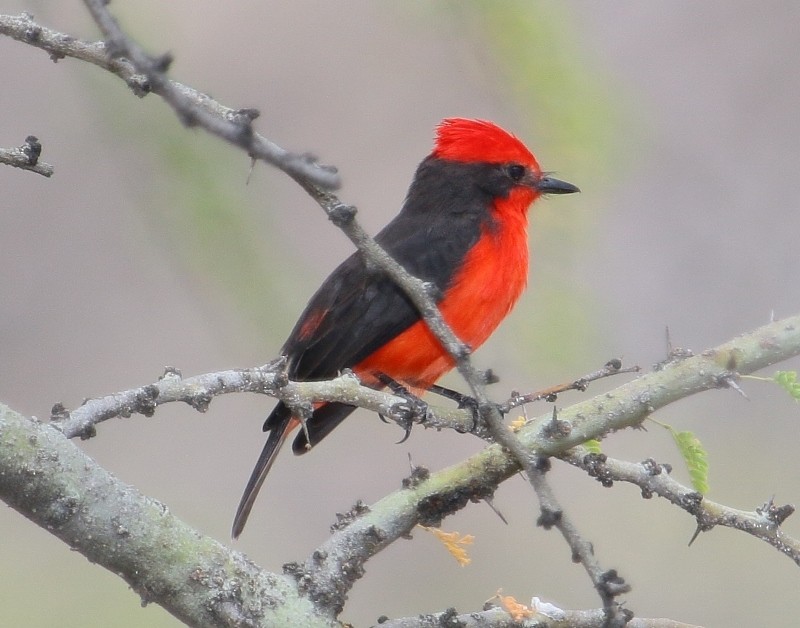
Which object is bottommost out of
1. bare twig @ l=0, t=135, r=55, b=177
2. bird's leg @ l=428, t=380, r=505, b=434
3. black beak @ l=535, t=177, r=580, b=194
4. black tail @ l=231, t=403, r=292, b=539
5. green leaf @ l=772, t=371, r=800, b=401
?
bare twig @ l=0, t=135, r=55, b=177

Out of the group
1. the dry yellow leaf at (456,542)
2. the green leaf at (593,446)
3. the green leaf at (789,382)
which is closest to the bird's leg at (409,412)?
the dry yellow leaf at (456,542)

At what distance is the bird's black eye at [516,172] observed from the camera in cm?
483

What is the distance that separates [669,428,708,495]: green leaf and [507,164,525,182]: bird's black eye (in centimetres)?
239

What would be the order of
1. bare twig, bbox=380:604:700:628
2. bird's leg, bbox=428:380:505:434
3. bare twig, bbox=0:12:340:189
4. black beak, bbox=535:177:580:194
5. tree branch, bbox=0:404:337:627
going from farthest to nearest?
black beak, bbox=535:177:580:194, bird's leg, bbox=428:380:505:434, bare twig, bbox=380:604:700:628, tree branch, bbox=0:404:337:627, bare twig, bbox=0:12:340:189

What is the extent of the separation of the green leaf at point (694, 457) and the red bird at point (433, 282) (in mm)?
1415

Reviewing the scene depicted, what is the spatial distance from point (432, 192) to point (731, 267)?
290 centimetres

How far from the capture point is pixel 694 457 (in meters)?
2.56

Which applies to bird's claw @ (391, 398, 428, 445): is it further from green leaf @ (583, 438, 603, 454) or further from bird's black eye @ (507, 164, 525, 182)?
bird's black eye @ (507, 164, 525, 182)

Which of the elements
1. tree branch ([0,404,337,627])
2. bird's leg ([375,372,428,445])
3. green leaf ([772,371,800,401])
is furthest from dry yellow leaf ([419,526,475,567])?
green leaf ([772,371,800,401])

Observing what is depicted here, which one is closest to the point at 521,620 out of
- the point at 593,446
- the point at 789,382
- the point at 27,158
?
the point at 593,446

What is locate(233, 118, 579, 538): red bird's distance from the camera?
13.6 ft

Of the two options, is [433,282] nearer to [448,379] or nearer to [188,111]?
[448,379]

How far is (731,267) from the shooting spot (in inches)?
279

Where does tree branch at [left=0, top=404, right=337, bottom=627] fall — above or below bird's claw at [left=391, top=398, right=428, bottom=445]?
below
